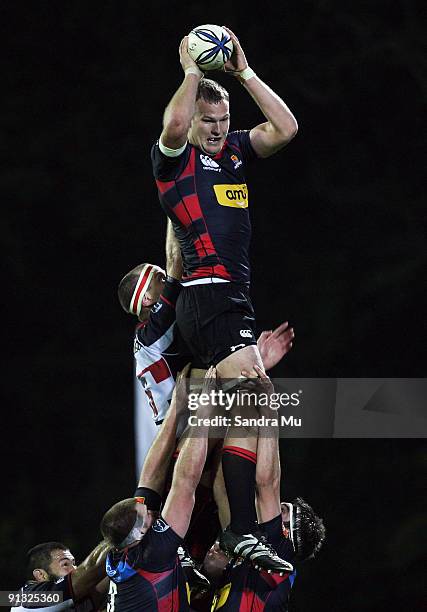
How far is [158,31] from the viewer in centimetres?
777

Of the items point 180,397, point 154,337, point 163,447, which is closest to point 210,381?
point 180,397

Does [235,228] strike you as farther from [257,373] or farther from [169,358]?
[169,358]

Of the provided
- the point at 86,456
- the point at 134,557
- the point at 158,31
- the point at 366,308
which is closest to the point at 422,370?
the point at 366,308

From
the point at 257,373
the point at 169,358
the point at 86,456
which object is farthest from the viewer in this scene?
the point at 86,456

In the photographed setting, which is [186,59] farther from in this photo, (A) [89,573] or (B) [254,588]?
(A) [89,573]

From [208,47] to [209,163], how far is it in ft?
1.72

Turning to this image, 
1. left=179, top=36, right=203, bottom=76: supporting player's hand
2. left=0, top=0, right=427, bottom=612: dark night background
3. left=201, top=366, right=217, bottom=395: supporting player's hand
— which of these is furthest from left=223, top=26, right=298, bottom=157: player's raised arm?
left=0, top=0, right=427, bottom=612: dark night background

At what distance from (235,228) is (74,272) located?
3300 millimetres

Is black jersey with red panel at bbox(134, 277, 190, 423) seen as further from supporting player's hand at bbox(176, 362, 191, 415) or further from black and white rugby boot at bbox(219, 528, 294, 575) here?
black and white rugby boot at bbox(219, 528, 294, 575)

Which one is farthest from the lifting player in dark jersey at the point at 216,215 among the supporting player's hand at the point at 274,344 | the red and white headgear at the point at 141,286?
the red and white headgear at the point at 141,286

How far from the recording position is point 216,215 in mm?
4398

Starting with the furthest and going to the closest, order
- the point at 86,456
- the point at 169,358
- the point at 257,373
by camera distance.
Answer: the point at 86,456
the point at 169,358
the point at 257,373

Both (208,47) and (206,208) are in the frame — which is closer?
(208,47)
